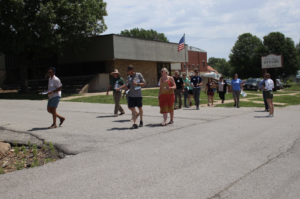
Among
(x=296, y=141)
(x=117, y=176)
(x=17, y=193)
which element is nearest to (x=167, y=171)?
(x=117, y=176)

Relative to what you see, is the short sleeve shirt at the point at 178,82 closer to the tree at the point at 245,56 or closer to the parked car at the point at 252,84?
the parked car at the point at 252,84

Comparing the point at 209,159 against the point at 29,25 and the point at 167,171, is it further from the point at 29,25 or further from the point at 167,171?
the point at 29,25

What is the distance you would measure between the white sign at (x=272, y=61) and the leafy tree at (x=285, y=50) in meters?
30.0

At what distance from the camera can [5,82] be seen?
37.8 m

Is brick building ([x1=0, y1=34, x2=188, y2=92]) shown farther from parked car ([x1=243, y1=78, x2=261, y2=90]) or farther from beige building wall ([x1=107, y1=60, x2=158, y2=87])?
parked car ([x1=243, y1=78, x2=261, y2=90])

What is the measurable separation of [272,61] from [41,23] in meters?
26.2

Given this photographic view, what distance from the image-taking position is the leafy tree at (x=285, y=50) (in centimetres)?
6253

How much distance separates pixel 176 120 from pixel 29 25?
17835mm

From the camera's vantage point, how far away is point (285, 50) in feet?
207

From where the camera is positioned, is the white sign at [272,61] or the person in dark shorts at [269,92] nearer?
the person in dark shorts at [269,92]

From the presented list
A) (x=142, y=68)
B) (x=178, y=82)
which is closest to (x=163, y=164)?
(x=178, y=82)

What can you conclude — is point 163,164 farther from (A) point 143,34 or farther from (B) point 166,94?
(A) point 143,34

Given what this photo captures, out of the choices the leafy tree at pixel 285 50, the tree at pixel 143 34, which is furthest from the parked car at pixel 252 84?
the tree at pixel 143 34

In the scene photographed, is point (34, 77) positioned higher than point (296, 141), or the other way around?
point (34, 77)
